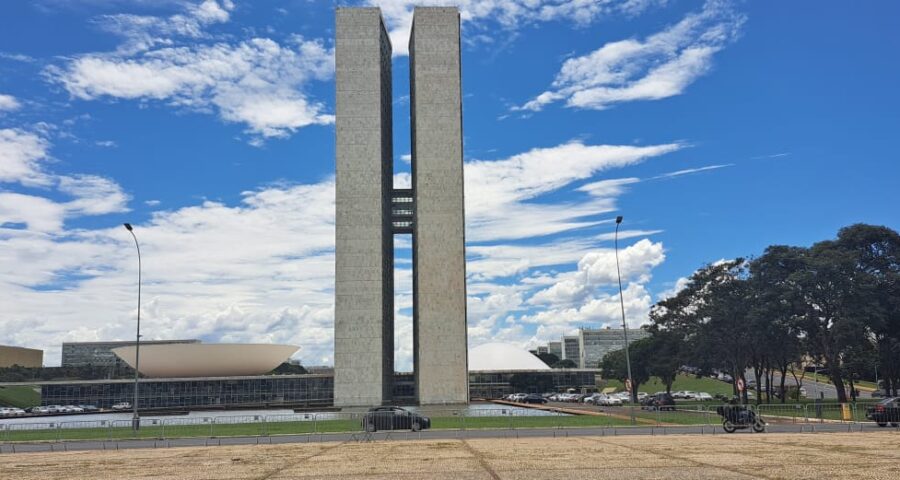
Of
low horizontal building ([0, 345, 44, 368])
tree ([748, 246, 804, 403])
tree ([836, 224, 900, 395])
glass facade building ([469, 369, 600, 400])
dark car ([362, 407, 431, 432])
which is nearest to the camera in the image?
dark car ([362, 407, 431, 432])

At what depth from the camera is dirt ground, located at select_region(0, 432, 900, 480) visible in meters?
17.9

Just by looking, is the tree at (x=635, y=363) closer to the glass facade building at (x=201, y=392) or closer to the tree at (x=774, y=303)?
the tree at (x=774, y=303)

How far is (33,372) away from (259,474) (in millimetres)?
149937

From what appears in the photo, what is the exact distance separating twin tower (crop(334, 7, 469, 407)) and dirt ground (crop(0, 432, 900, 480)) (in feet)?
209

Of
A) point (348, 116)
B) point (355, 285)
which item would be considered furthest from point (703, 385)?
point (348, 116)

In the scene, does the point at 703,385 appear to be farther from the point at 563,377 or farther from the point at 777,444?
the point at 777,444

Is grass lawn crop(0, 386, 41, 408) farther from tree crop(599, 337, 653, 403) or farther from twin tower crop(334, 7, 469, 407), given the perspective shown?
tree crop(599, 337, 653, 403)

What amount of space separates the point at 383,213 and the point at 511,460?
80531 millimetres

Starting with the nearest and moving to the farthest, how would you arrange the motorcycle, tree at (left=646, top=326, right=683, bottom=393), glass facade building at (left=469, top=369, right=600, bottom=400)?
the motorcycle, tree at (left=646, top=326, right=683, bottom=393), glass facade building at (left=469, top=369, right=600, bottom=400)

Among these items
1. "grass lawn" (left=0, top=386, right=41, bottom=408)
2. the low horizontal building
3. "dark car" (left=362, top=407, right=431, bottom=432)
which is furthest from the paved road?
the low horizontal building

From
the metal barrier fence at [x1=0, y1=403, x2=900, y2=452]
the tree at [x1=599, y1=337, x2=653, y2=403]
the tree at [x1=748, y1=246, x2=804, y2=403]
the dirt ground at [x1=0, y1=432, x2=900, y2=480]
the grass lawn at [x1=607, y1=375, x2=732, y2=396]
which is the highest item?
the tree at [x1=748, y1=246, x2=804, y2=403]

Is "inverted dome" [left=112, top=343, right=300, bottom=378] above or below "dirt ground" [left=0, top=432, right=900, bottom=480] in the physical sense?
above

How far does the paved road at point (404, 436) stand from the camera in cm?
3139

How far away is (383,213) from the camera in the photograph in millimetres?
100375
